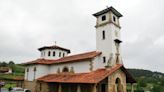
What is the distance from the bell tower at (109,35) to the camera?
2994 cm

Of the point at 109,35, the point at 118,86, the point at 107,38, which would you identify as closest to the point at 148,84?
the point at 118,86

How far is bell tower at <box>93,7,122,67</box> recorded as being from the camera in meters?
29.9

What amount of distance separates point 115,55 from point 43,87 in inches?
608

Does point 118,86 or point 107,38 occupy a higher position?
point 107,38

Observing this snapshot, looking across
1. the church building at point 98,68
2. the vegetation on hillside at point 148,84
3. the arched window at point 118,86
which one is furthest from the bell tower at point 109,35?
the vegetation on hillside at point 148,84

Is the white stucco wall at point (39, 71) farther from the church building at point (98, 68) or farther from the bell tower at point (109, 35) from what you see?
the bell tower at point (109, 35)

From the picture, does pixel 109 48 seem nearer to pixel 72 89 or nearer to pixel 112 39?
pixel 112 39

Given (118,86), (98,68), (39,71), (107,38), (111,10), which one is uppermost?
(111,10)

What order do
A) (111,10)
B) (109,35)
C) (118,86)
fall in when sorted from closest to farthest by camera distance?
(118,86), (109,35), (111,10)

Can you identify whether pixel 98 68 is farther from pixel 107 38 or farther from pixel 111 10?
pixel 111 10

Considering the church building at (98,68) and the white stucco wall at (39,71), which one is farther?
the white stucco wall at (39,71)

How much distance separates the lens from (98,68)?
1182 inches

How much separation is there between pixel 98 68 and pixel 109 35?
5534 mm

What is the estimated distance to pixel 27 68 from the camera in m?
42.4
